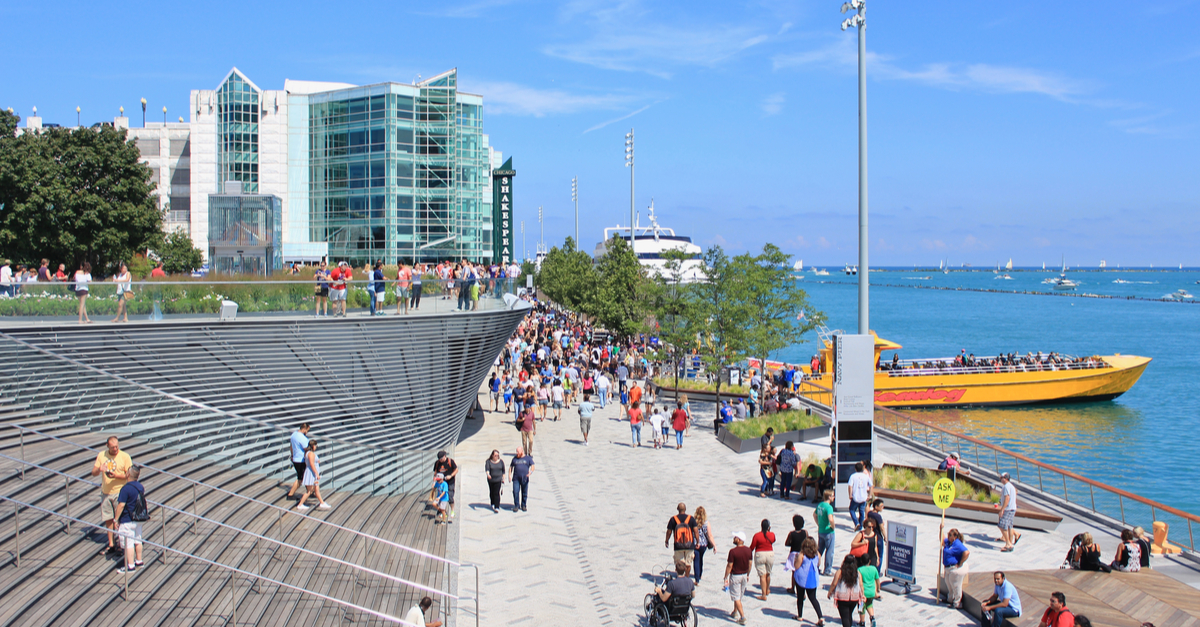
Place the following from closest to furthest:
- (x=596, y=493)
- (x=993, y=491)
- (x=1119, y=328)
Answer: (x=993, y=491) → (x=596, y=493) → (x=1119, y=328)

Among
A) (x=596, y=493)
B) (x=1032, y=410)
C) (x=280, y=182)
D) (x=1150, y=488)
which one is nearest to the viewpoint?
(x=596, y=493)

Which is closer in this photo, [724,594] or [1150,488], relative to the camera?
[724,594]

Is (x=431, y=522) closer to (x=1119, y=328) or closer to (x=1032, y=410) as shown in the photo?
(x=1032, y=410)

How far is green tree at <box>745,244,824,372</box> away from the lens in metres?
26.9

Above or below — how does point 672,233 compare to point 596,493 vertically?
above

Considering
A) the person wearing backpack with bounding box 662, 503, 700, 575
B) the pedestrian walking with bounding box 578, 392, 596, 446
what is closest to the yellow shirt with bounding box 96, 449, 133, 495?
the person wearing backpack with bounding box 662, 503, 700, 575

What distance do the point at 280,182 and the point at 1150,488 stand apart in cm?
4960

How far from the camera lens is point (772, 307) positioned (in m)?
28.4

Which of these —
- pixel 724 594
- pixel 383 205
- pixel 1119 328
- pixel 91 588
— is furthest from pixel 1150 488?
pixel 1119 328

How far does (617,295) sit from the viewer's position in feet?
133

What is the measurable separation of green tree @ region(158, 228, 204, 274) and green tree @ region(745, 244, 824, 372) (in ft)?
121

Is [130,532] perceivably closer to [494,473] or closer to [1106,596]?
[494,473]

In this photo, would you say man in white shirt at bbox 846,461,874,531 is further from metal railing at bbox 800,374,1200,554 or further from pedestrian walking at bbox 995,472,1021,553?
metal railing at bbox 800,374,1200,554

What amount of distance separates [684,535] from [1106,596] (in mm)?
5337
